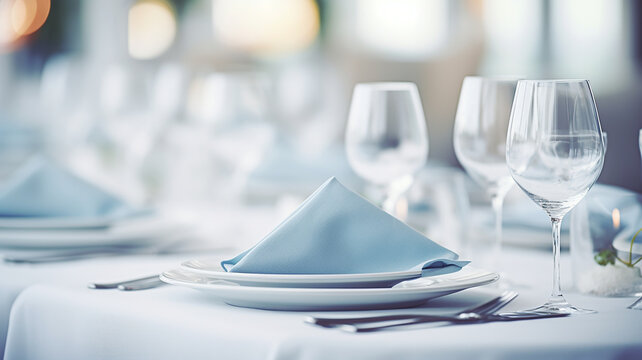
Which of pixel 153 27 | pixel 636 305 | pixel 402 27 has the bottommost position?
pixel 636 305

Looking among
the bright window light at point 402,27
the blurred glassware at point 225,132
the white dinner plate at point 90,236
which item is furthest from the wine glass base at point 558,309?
the bright window light at point 402,27

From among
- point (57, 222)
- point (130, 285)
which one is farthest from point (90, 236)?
point (130, 285)

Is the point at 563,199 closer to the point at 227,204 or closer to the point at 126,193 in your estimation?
the point at 227,204

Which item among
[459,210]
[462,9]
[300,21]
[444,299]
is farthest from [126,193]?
[300,21]

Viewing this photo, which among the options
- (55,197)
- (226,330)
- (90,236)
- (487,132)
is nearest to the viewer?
(226,330)

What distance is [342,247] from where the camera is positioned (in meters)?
0.82

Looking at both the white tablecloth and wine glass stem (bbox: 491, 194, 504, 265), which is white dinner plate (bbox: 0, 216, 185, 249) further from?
wine glass stem (bbox: 491, 194, 504, 265)

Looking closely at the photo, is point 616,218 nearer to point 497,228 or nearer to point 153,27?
point 497,228

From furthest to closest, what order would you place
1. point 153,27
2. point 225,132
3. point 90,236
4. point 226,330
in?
1. point 153,27
2. point 225,132
3. point 90,236
4. point 226,330

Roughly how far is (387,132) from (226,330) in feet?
1.45

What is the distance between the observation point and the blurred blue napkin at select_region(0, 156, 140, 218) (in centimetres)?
125

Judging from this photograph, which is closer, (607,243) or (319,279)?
(319,279)

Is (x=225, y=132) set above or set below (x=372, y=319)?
above

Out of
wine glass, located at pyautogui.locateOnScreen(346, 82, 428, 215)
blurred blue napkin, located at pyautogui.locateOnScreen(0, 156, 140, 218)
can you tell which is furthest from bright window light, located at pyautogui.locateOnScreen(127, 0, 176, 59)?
wine glass, located at pyautogui.locateOnScreen(346, 82, 428, 215)
